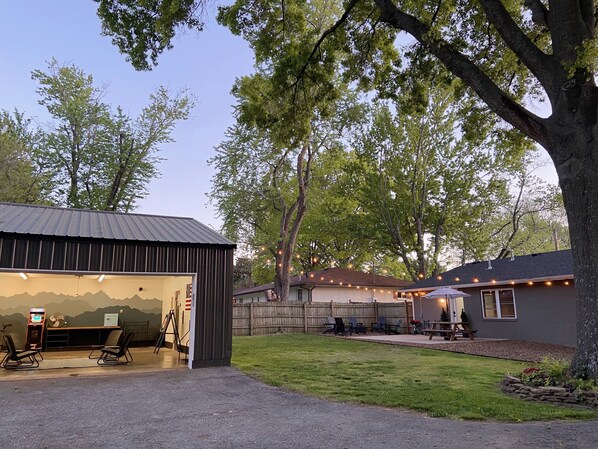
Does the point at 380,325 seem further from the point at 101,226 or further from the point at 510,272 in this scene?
the point at 101,226

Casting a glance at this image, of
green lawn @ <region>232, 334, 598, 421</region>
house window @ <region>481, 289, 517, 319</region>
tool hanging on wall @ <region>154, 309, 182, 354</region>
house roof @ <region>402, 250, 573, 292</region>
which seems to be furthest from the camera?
house window @ <region>481, 289, 517, 319</region>

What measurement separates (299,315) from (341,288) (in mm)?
4486

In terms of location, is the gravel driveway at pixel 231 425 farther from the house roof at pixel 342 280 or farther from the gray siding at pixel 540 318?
the house roof at pixel 342 280

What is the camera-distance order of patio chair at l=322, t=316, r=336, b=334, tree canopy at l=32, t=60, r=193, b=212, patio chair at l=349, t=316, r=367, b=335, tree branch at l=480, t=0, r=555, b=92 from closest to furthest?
tree branch at l=480, t=0, r=555, b=92
patio chair at l=349, t=316, r=367, b=335
patio chair at l=322, t=316, r=336, b=334
tree canopy at l=32, t=60, r=193, b=212

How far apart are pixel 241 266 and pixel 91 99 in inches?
962

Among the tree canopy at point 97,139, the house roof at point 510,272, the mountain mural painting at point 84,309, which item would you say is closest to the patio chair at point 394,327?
the house roof at point 510,272

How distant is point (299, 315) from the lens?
66.5 ft

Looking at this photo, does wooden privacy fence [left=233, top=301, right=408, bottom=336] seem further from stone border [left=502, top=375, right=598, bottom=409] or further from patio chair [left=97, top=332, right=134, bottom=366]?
stone border [left=502, top=375, right=598, bottom=409]

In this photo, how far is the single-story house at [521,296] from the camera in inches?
545

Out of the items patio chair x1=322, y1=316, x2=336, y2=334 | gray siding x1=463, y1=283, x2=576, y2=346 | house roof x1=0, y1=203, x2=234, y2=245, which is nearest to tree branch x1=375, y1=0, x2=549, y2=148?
house roof x1=0, y1=203, x2=234, y2=245

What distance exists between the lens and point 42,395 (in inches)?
256

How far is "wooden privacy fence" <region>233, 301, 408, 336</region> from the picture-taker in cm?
1914

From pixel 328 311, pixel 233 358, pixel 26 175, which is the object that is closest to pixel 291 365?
pixel 233 358

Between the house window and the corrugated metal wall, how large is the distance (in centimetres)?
1180
